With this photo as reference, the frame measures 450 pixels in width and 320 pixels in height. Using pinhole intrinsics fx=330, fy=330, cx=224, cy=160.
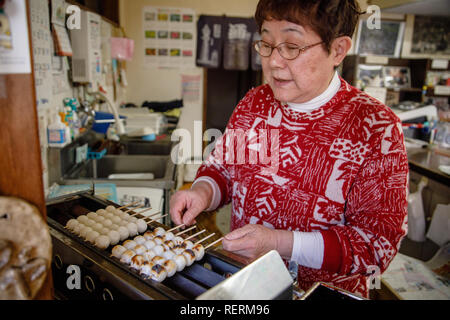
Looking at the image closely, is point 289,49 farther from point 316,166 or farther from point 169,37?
point 169,37

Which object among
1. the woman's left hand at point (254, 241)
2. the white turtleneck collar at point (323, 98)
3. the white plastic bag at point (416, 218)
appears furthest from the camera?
the white plastic bag at point (416, 218)

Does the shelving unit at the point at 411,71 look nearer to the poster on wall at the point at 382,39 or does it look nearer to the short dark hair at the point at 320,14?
the poster on wall at the point at 382,39

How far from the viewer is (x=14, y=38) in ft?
1.90

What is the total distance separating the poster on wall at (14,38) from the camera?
0.57 metres

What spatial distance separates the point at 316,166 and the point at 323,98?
0.93 feet

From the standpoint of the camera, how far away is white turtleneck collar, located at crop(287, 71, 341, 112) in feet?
4.43

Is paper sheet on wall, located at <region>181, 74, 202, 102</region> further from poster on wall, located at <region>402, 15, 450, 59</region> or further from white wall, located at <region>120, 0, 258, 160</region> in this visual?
poster on wall, located at <region>402, 15, 450, 59</region>

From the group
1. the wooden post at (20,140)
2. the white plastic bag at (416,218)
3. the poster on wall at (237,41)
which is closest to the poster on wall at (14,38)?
the wooden post at (20,140)

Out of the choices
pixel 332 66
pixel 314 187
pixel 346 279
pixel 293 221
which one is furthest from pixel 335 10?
pixel 346 279

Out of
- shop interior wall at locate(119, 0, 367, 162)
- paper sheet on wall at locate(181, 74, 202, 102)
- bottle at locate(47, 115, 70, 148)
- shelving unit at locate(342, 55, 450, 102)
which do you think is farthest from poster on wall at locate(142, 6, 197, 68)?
bottle at locate(47, 115, 70, 148)

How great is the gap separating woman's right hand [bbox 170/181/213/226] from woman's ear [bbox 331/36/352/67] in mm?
781

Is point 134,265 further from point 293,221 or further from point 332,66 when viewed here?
point 332,66

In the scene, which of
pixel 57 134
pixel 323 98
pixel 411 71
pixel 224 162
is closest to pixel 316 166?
pixel 323 98

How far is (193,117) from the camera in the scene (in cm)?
619
